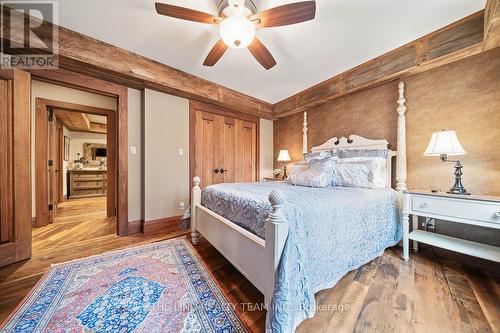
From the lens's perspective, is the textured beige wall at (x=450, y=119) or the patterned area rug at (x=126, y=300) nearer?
the patterned area rug at (x=126, y=300)

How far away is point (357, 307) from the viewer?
128 cm

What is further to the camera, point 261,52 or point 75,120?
point 75,120

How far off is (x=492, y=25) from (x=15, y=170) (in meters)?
4.52

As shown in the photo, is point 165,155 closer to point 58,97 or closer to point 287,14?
point 58,97

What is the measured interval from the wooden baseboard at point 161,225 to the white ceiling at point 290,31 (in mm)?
2279

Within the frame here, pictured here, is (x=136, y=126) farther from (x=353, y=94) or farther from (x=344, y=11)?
(x=353, y=94)

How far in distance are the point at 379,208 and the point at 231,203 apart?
1.49m

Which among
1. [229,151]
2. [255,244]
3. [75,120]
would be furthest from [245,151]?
[75,120]

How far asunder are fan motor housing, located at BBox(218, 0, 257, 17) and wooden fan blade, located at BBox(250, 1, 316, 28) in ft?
0.38

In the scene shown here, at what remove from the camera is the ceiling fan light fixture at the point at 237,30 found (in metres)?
1.43

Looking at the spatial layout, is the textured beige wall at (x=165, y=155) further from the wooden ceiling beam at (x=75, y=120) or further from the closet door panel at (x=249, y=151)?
the wooden ceiling beam at (x=75, y=120)

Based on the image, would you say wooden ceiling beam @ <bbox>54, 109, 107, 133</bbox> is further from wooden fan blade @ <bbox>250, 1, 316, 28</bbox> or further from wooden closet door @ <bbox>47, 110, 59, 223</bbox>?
wooden fan blade @ <bbox>250, 1, 316, 28</bbox>

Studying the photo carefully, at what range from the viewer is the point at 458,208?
1.62 meters

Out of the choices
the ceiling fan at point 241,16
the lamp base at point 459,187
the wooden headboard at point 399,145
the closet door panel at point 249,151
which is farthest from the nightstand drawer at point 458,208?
the closet door panel at point 249,151
